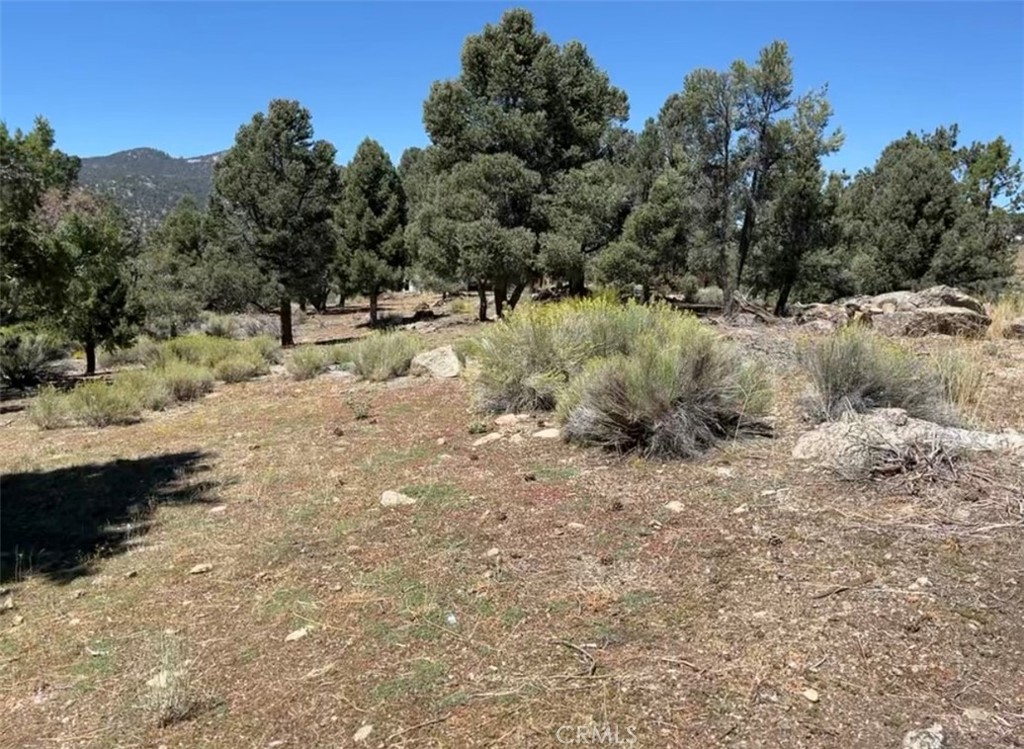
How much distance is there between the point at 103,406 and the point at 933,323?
39.4ft

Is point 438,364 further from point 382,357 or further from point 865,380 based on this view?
point 865,380

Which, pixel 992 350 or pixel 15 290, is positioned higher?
pixel 15 290

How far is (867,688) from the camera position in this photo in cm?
250

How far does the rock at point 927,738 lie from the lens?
2217mm

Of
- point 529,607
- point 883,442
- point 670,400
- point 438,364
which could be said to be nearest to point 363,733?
point 529,607

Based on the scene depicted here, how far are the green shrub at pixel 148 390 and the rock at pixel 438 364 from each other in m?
3.57

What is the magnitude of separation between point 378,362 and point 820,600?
824cm

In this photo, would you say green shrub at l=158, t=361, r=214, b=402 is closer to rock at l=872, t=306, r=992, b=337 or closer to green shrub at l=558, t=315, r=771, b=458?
green shrub at l=558, t=315, r=771, b=458

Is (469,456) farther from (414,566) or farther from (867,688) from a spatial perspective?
(867,688)

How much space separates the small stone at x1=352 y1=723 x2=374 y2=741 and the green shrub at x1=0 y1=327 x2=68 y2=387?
16.5m

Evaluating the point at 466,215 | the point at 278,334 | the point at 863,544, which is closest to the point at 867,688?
the point at 863,544

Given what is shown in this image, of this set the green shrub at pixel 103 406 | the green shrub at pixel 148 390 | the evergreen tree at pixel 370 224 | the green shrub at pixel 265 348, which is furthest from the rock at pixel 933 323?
the evergreen tree at pixel 370 224

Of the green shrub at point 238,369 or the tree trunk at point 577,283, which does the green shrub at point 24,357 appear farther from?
the tree trunk at point 577,283

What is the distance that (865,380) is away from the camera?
5566 mm
